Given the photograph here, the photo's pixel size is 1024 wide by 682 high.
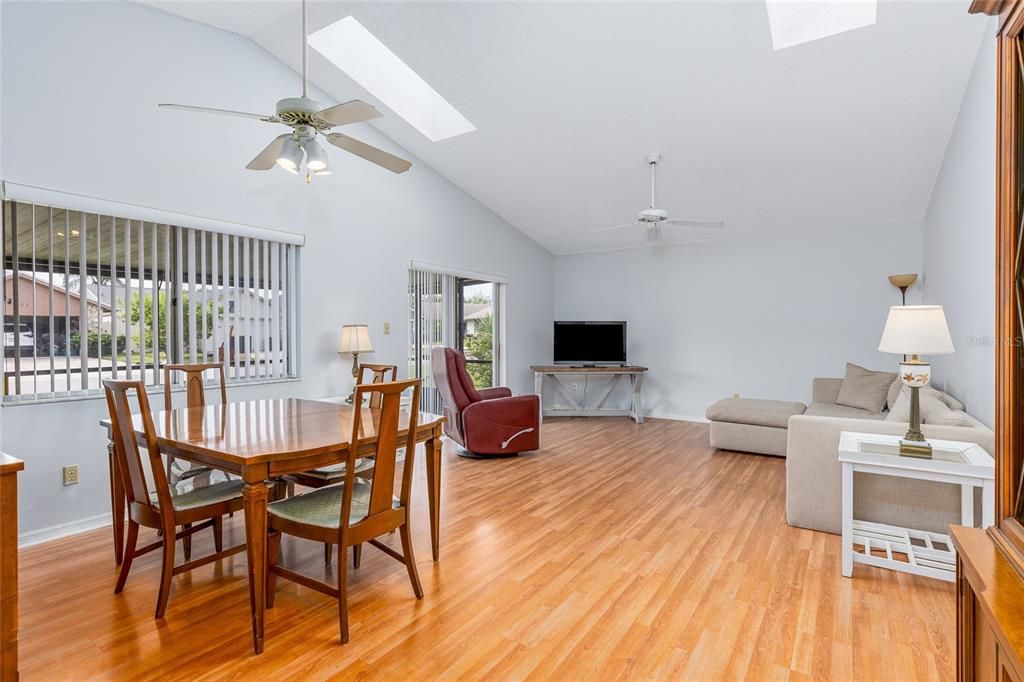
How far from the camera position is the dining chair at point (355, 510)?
203 cm

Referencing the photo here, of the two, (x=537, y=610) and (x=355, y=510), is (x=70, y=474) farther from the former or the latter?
(x=537, y=610)

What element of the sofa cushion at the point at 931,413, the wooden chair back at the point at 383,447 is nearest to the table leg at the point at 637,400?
the sofa cushion at the point at 931,413

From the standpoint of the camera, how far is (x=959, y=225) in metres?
3.55

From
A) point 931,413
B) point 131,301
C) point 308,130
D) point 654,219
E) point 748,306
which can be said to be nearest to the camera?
point 308,130

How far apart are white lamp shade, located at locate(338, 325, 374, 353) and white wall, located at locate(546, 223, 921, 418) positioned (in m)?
3.97

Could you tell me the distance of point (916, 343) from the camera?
2510mm

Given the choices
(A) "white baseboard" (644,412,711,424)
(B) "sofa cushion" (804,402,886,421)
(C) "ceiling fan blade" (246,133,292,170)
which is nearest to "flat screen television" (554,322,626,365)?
(A) "white baseboard" (644,412,711,424)

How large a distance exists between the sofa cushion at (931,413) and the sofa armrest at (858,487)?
0.18 ft

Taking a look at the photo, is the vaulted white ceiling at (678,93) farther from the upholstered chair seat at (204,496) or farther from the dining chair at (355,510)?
the upholstered chair seat at (204,496)

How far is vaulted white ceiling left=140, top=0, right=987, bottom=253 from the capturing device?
10.6 ft

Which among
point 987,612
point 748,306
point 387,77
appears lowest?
point 987,612

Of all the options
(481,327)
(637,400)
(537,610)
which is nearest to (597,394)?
(637,400)

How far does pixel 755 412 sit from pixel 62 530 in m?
5.35

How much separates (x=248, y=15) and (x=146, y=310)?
86.1 inches
